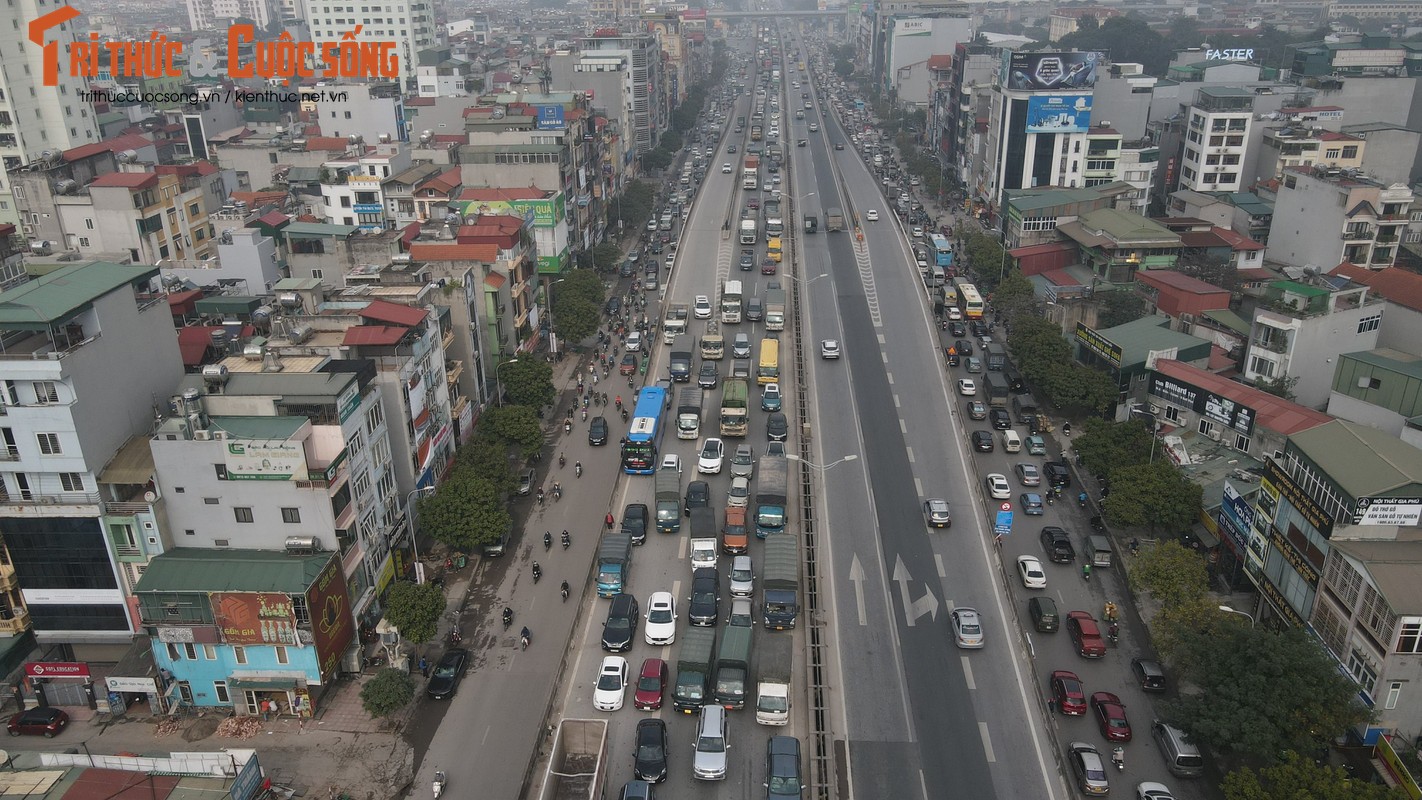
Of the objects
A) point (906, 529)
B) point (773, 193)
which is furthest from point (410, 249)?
point (773, 193)

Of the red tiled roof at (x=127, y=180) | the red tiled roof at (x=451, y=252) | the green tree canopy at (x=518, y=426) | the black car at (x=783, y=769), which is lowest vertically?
the black car at (x=783, y=769)

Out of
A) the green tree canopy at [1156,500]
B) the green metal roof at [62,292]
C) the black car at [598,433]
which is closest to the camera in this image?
the green metal roof at [62,292]

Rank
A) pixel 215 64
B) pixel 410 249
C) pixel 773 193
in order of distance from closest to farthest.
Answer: pixel 410 249
pixel 773 193
pixel 215 64

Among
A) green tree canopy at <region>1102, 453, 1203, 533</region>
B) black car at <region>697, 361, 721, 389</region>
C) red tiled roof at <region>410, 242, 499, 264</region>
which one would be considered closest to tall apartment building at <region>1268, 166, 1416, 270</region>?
green tree canopy at <region>1102, 453, 1203, 533</region>

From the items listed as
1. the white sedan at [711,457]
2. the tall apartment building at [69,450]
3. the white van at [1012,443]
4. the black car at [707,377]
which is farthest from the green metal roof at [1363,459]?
the tall apartment building at [69,450]

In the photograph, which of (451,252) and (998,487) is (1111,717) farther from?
(451,252)

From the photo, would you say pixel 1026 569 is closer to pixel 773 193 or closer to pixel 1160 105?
pixel 773 193

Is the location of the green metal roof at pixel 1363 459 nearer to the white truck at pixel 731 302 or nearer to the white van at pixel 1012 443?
the white van at pixel 1012 443

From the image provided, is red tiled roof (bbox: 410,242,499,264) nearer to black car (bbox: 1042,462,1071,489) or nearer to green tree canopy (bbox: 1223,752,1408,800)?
black car (bbox: 1042,462,1071,489)
